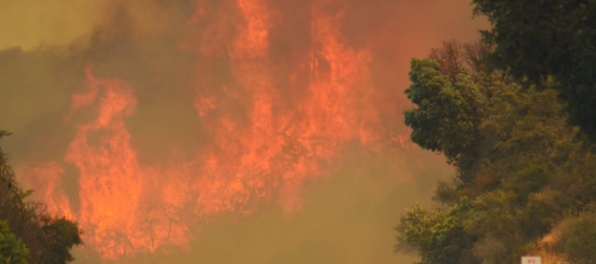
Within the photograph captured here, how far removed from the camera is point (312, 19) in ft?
650

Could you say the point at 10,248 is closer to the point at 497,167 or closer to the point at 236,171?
the point at 497,167

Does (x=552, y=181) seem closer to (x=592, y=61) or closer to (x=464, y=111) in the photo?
(x=464, y=111)

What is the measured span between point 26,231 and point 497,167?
1296 inches

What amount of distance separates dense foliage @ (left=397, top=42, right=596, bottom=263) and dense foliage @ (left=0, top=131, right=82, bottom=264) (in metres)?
22.2

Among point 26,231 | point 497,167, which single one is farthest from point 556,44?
point 497,167

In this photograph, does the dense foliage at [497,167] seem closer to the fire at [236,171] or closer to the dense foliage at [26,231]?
the dense foliage at [26,231]

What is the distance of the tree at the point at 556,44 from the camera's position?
3519cm

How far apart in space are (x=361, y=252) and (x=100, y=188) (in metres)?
42.8

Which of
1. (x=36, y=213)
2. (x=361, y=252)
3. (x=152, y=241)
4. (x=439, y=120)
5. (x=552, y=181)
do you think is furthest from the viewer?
(x=152, y=241)

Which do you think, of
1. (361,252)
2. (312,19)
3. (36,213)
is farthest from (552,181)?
(312,19)

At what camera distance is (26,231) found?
178 ft

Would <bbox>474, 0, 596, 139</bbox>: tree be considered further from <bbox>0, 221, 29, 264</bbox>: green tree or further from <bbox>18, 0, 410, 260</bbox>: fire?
<bbox>18, 0, 410, 260</bbox>: fire

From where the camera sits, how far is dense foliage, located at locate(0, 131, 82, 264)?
44938 mm

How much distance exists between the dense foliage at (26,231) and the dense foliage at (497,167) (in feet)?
72.7
